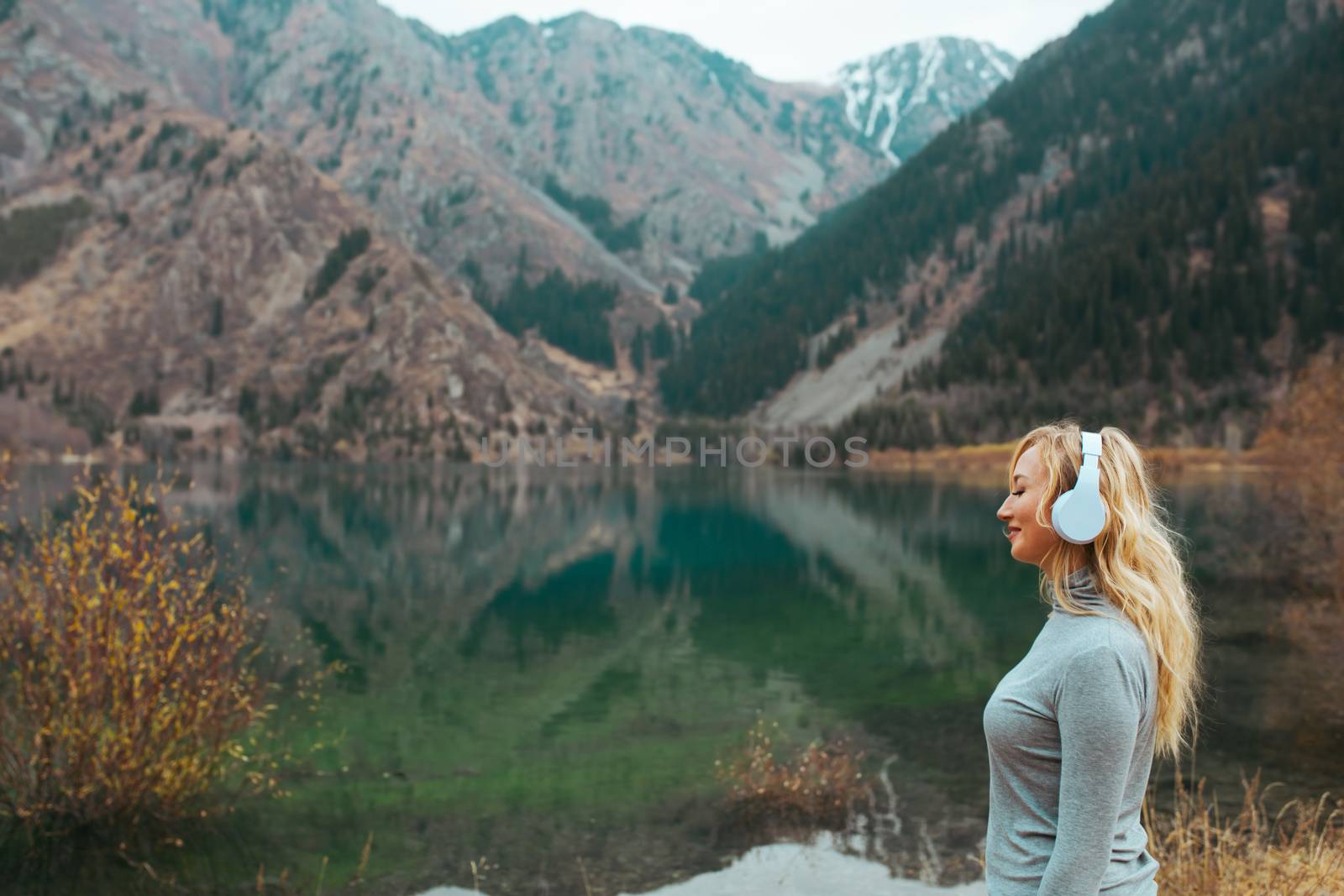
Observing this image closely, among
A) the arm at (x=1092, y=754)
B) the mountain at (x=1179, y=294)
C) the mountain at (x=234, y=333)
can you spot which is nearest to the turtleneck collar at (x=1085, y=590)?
the arm at (x=1092, y=754)

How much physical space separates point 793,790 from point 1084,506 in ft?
40.9

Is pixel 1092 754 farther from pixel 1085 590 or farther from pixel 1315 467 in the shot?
pixel 1315 467

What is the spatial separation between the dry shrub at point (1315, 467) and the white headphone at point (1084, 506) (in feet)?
93.0

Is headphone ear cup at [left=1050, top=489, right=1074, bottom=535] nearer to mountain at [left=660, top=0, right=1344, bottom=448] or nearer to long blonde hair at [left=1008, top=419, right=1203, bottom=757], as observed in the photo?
long blonde hair at [left=1008, top=419, right=1203, bottom=757]

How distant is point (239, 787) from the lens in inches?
624

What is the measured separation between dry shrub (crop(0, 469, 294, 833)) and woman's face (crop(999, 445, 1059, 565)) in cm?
1020

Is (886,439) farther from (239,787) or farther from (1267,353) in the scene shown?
(239,787)

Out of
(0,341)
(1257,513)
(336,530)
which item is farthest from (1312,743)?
(0,341)

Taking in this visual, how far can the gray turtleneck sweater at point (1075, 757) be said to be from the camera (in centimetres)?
365

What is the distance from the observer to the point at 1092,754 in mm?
3648

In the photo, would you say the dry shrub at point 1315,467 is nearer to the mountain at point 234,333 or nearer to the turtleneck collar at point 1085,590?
the turtleneck collar at point 1085,590

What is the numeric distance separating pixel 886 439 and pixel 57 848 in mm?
138378

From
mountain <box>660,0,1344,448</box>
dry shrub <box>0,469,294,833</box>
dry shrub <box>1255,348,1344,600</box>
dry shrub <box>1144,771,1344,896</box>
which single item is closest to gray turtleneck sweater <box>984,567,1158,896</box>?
dry shrub <box>1144,771,1344,896</box>

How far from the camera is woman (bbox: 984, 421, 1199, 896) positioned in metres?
3.66
